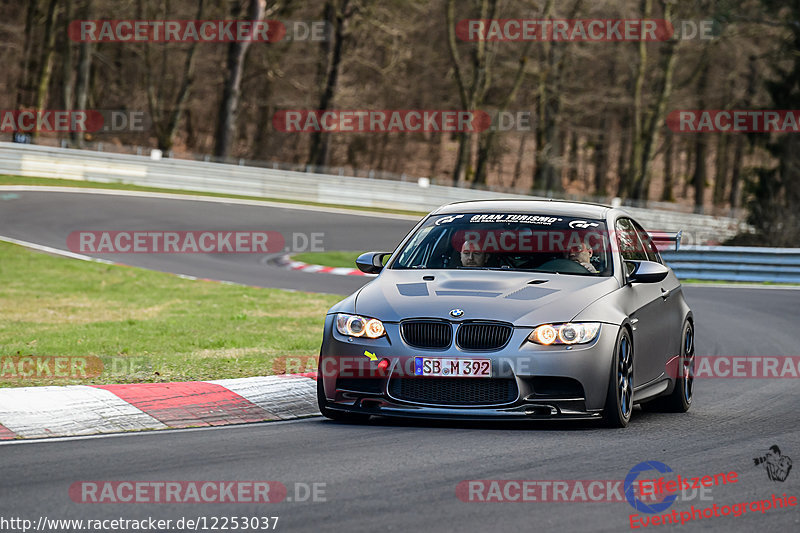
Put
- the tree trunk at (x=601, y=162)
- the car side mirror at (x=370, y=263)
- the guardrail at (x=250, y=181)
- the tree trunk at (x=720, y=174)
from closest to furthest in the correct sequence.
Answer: the car side mirror at (x=370, y=263) < the guardrail at (x=250, y=181) < the tree trunk at (x=720, y=174) < the tree trunk at (x=601, y=162)

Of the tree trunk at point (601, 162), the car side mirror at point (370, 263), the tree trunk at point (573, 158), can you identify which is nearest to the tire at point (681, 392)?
the car side mirror at point (370, 263)

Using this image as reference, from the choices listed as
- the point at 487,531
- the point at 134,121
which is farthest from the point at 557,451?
the point at 134,121

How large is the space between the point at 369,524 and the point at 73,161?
3408cm

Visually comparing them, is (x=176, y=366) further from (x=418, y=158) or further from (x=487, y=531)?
(x=418, y=158)

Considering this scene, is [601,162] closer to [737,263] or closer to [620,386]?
[737,263]

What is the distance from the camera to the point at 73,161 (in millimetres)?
37156

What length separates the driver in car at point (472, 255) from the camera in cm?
845

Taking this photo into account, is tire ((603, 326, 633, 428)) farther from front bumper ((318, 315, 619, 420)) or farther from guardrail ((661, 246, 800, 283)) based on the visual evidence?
guardrail ((661, 246, 800, 283))

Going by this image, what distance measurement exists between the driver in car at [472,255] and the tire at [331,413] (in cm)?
138

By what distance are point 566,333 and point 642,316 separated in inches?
47.2

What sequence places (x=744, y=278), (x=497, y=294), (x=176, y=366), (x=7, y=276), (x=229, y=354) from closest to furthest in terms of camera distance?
(x=497, y=294), (x=176, y=366), (x=229, y=354), (x=7, y=276), (x=744, y=278)

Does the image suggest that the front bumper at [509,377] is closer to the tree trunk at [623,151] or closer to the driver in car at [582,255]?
the driver in car at [582,255]

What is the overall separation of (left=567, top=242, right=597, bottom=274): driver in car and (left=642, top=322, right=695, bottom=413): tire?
1.27 m

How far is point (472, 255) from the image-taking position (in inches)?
335
